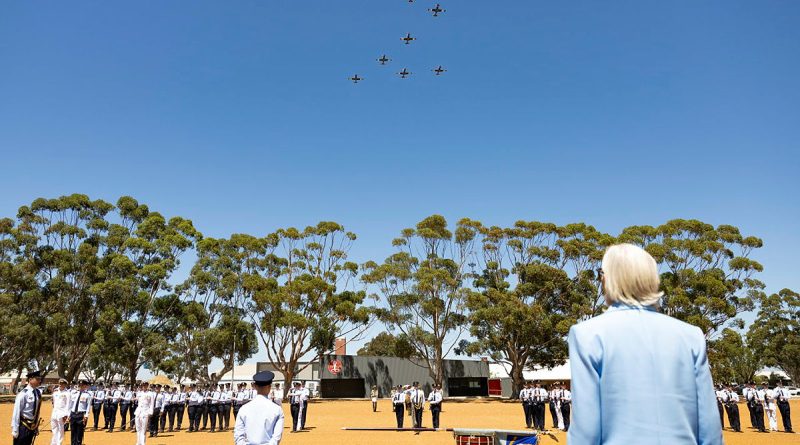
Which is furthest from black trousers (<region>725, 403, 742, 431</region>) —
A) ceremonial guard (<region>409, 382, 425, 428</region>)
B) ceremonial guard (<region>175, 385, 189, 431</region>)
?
ceremonial guard (<region>175, 385, 189, 431</region>)

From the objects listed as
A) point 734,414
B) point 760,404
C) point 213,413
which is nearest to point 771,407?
point 760,404

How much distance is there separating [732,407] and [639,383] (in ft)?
80.2

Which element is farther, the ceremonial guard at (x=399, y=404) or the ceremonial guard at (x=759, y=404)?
the ceremonial guard at (x=399, y=404)

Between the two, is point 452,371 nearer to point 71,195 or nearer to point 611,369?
point 71,195

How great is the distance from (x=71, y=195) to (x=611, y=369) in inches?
2055

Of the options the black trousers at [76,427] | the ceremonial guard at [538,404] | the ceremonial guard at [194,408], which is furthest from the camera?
the ceremonial guard at [538,404]

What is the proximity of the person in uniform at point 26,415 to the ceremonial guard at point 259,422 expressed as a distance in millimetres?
5420

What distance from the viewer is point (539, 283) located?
154ft

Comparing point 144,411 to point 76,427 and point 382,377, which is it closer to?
point 76,427

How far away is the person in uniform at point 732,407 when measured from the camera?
71.9 ft

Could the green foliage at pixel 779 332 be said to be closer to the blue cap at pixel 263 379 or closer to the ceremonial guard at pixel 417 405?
the ceremonial guard at pixel 417 405

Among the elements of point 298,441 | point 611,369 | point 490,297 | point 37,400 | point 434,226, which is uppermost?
point 434,226

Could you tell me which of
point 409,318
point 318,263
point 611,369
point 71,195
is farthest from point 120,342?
point 611,369

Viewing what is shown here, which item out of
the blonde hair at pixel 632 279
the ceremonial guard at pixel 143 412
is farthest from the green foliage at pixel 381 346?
the blonde hair at pixel 632 279
